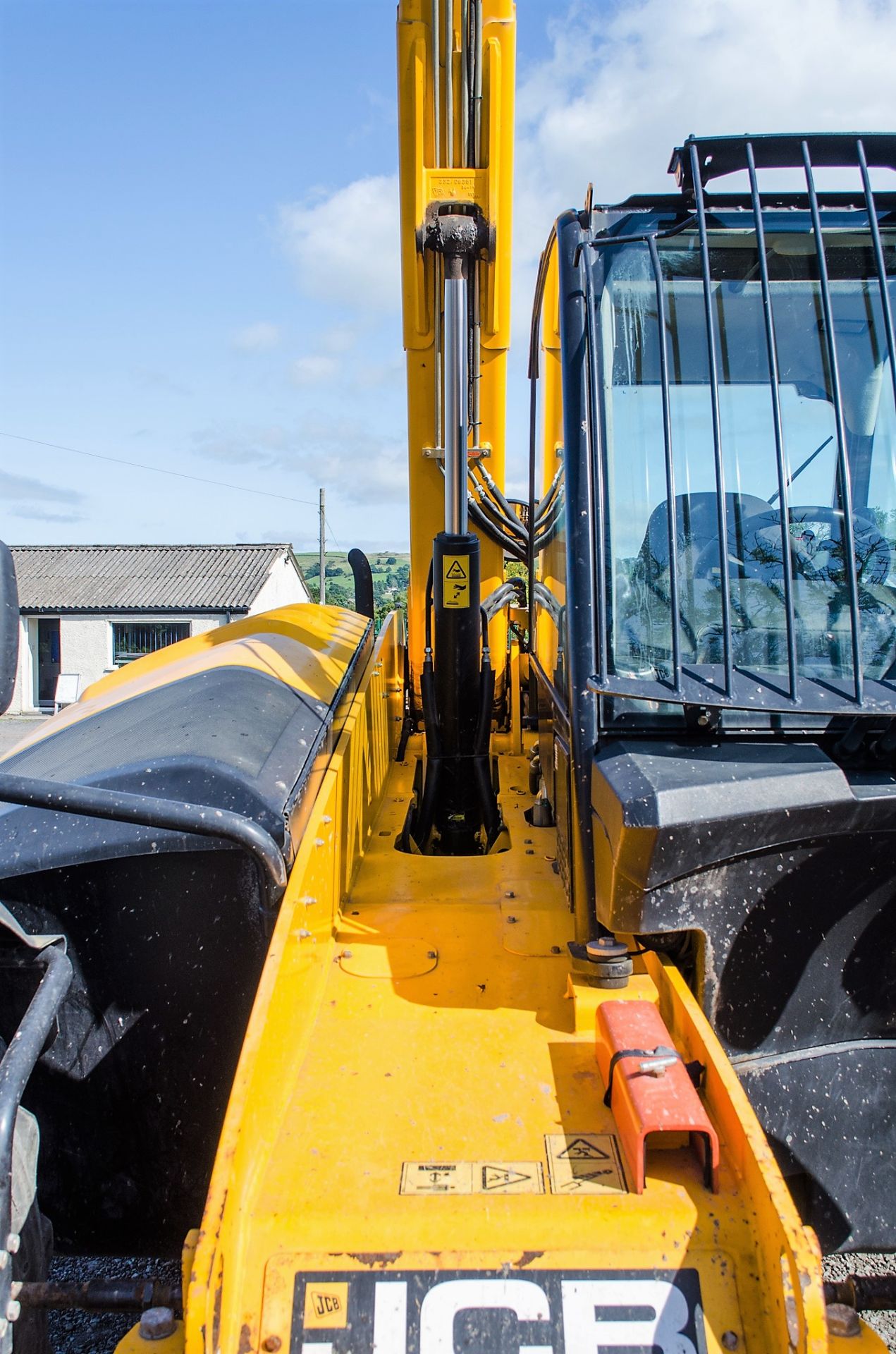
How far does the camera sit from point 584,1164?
1.62 meters

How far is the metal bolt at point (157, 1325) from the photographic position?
4.92 feet

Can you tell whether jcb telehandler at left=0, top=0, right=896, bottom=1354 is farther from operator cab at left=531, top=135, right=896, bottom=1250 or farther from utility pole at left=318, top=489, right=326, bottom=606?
utility pole at left=318, top=489, right=326, bottom=606

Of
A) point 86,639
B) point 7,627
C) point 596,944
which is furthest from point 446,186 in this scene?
point 86,639

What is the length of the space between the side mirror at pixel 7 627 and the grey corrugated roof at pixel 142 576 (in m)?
26.7

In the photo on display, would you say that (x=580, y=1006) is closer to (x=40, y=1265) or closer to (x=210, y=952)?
(x=210, y=952)

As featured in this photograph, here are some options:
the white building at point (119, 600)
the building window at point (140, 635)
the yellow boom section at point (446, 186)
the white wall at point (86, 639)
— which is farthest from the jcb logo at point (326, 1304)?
the building window at point (140, 635)

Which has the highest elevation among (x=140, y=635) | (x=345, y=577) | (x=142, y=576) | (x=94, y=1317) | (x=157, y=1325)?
(x=345, y=577)

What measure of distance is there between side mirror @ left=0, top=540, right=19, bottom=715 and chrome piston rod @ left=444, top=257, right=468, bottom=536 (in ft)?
6.73

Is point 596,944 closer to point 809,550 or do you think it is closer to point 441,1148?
point 441,1148

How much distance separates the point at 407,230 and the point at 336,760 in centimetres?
285

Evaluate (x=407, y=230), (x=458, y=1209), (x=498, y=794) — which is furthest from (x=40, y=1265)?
(x=407, y=230)

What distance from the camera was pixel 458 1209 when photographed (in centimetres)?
151

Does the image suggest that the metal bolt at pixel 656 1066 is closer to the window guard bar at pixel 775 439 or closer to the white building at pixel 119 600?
the window guard bar at pixel 775 439

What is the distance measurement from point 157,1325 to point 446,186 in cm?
426
